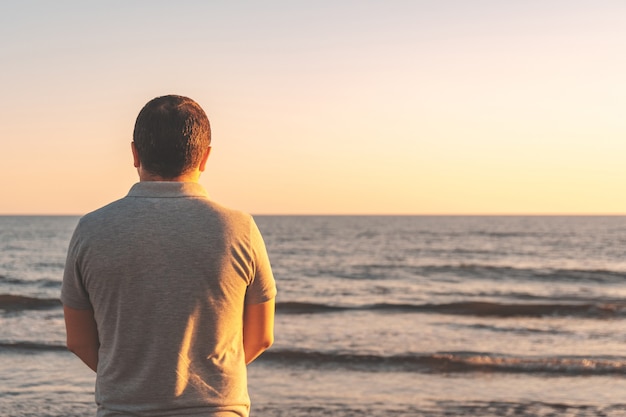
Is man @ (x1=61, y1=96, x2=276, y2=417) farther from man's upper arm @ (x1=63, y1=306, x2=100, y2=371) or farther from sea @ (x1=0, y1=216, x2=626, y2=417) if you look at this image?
sea @ (x1=0, y1=216, x2=626, y2=417)

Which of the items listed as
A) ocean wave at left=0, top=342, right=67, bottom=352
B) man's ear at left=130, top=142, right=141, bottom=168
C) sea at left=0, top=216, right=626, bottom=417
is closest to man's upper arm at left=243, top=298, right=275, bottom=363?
man's ear at left=130, top=142, right=141, bottom=168

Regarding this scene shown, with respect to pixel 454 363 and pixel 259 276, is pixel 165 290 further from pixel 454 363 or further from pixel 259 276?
pixel 454 363

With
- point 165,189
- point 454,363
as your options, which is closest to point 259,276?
point 165,189

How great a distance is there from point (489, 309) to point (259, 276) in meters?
16.8

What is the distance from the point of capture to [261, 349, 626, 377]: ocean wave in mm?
10453

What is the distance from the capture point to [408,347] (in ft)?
39.8

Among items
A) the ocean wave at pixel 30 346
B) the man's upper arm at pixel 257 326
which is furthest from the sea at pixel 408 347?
the man's upper arm at pixel 257 326

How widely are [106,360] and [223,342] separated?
310 mm

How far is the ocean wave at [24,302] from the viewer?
58.2 ft

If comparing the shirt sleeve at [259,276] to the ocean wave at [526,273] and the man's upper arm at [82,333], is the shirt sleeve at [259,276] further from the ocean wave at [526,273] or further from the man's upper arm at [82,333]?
the ocean wave at [526,273]

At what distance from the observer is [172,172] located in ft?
6.39

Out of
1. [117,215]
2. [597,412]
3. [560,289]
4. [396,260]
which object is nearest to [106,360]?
[117,215]

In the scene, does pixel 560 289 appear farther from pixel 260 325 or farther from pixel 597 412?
pixel 260 325

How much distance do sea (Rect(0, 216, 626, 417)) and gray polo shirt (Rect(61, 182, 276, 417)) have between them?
6.23m
